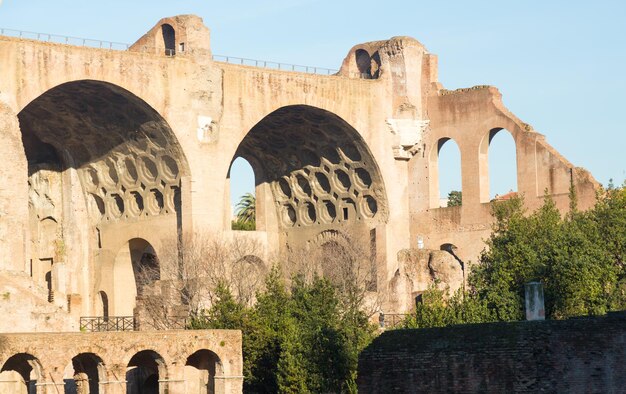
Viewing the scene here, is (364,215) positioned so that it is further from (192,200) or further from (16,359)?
(16,359)

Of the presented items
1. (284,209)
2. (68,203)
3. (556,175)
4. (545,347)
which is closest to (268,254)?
(284,209)

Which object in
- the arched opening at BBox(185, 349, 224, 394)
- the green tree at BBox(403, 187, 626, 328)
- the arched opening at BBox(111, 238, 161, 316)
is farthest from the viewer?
the arched opening at BBox(111, 238, 161, 316)

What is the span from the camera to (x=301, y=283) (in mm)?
41719

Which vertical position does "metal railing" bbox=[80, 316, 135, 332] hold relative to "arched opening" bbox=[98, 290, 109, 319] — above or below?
below

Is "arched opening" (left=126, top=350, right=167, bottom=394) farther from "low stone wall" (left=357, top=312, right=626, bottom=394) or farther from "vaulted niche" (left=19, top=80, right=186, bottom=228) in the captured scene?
"low stone wall" (left=357, top=312, right=626, bottom=394)

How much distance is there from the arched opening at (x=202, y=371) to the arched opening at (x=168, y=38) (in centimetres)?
1311

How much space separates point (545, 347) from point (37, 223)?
33.1 m

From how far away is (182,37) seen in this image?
161 ft

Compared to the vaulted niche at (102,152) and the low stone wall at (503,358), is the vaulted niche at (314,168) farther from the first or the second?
the low stone wall at (503,358)

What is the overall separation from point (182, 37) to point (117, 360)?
15309 millimetres

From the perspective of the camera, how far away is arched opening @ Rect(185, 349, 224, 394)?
1521 inches

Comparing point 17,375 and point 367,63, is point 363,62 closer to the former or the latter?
point 367,63

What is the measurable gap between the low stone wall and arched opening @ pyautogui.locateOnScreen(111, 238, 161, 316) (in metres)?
28.6

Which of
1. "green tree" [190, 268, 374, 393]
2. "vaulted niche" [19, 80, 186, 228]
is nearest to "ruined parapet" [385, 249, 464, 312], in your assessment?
"green tree" [190, 268, 374, 393]
